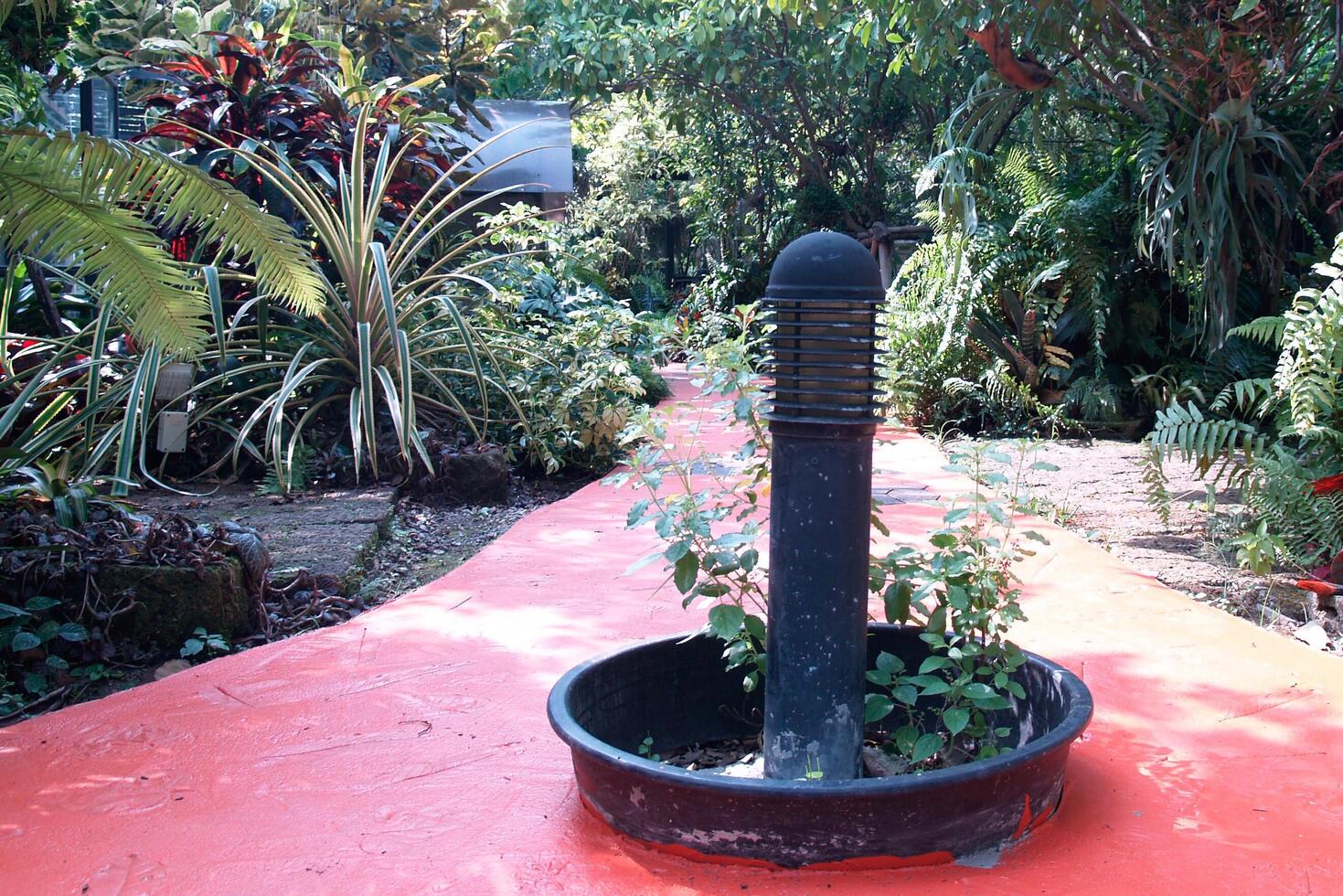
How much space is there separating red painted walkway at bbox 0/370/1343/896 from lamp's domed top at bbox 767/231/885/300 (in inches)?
23.7

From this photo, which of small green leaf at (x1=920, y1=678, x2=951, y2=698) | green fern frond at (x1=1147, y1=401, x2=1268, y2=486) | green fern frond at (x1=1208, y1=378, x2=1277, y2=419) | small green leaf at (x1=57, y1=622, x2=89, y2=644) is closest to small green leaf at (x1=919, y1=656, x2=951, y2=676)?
small green leaf at (x1=920, y1=678, x2=951, y2=698)

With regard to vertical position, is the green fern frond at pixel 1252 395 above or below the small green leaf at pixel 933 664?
above

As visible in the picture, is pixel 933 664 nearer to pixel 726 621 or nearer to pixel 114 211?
pixel 726 621

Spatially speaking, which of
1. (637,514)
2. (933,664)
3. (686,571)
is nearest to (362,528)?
(637,514)

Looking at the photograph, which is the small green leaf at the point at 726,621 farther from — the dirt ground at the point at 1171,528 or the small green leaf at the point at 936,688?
the dirt ground at the point at 1171,528

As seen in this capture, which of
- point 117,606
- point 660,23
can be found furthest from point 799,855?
point 660,23

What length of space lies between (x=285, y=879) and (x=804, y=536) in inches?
43.6

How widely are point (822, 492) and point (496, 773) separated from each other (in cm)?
100

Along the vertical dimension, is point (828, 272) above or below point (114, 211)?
below

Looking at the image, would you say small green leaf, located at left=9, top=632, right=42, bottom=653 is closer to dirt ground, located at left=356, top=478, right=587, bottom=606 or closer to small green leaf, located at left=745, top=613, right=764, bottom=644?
dirt ground, located at left=356, top=478, right=587, bottom=606

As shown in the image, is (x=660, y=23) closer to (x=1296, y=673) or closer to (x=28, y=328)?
(x=28, y=328)

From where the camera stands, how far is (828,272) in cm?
201

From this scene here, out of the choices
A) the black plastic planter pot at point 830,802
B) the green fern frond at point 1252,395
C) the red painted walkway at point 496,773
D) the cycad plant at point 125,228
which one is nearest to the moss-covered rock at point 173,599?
the red painted walkway at point 496,773

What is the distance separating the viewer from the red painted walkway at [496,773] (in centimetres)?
196
